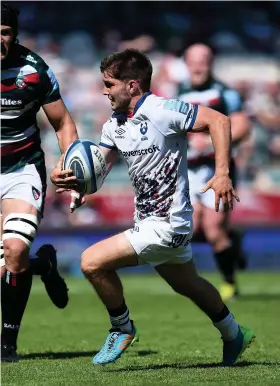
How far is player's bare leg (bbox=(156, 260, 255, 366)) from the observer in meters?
5.88

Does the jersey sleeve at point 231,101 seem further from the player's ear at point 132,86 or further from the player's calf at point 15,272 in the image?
the player's ear at point 132,86

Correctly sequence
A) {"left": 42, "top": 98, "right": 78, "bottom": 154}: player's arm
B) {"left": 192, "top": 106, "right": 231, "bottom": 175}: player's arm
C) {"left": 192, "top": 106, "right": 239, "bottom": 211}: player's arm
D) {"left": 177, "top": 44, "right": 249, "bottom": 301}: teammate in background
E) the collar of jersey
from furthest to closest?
{"left": 177, "top": 44, "right": 249, "bottom": 301}: teammate in background
{"left": 42, "top": 98, "right": 78, "bottom": 154}: player's arm
the collar of jersey
{"left": 192, "top": 106, "right": 231, "bottom": 175}: player's arm
{"left": 192, "top": 106, "right": 239, "bottom": 211}: player's arm

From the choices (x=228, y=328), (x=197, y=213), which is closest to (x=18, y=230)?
(x=228, y=328)

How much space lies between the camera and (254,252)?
15.4 metres

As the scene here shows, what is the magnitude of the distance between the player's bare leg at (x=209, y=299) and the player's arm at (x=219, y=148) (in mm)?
615

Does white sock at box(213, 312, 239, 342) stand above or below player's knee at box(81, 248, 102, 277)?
below

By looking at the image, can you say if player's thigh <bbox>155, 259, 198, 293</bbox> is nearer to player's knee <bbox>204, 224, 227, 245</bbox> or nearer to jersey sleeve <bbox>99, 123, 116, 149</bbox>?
jersey sleeve <bbox>99, 123, 116, 149</bbox>

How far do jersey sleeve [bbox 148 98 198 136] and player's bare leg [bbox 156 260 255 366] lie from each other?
0.84 metres

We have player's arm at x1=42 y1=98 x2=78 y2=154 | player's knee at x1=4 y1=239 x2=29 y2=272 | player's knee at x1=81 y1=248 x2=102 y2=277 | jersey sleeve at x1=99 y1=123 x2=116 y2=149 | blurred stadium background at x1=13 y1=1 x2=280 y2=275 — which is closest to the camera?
player's knee at x1=81 y1=248 x2=102 y2=277

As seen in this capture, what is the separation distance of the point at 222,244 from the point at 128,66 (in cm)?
504

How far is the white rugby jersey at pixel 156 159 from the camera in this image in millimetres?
5742

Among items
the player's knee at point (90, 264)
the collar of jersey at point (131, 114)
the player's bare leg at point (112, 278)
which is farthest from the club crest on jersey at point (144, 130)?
the player's knee at point (90, 264)

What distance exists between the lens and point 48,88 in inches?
260

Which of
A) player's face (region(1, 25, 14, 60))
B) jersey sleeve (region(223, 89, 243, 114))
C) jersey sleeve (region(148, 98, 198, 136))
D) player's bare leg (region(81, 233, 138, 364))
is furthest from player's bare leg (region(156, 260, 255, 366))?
jersey sleeve (region(223, 89, 243, 114))
